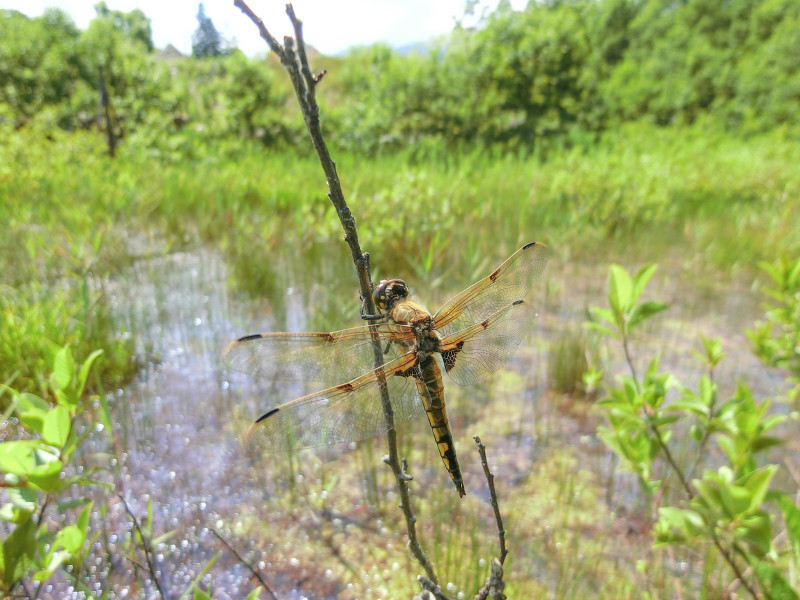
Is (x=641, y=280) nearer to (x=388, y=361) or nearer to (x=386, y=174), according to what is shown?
(x=388, y=361)

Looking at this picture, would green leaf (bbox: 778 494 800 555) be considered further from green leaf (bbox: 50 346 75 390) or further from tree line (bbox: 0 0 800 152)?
tree line (bbox: 0 0 800 152)

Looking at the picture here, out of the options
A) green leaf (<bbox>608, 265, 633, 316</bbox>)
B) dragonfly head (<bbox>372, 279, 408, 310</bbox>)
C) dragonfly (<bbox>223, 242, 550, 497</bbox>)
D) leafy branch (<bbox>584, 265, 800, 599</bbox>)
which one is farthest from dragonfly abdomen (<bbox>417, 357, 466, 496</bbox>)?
green leaf (<bbox>608, 265, 633, 316</bbox>)

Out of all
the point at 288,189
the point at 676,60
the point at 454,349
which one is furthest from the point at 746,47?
the point at 454,349

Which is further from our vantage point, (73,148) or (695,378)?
(73,148)

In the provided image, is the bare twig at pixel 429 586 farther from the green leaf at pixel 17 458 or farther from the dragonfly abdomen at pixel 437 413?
the green leaf at pixel 17 458

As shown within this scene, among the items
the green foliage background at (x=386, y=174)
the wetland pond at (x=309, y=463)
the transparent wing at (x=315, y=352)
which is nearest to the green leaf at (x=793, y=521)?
the green foliage background at (x=386, y=174)

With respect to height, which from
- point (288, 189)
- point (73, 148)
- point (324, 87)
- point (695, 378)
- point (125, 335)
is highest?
point (324, 87)

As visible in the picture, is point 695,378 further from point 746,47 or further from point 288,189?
point 746,47
